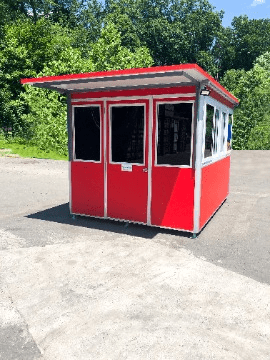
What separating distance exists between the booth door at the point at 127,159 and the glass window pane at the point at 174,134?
1.02ft

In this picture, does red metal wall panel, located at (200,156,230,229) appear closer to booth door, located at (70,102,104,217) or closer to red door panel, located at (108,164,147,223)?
red door panel, located at (108,164,147,223)

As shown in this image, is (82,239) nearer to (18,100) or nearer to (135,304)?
(135,304)

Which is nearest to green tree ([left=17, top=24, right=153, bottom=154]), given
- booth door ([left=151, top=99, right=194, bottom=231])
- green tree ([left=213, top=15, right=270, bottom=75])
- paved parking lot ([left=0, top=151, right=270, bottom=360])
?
paved parking lot ([left=0, top=151, right=270, bottom=360])

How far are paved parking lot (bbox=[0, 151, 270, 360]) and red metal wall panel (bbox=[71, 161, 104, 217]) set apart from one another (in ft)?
0.97

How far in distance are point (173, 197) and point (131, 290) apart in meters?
2.59

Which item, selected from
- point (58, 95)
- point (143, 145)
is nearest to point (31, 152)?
point (58, 95)

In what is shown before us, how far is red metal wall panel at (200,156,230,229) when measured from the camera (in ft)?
21.5

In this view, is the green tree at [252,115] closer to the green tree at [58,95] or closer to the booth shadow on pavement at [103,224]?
the green tree at [58,95]

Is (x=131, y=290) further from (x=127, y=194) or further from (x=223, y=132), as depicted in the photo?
(x=223, y=132)

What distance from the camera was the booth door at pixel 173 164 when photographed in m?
6.09

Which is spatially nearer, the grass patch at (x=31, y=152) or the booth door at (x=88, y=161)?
the booth door at (x=88, y=161)

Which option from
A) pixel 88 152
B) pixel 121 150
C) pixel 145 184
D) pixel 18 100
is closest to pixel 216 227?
pixel 145 184

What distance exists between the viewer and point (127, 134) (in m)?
6.64

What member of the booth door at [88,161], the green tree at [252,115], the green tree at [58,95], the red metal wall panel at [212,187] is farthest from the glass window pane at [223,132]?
the green tree at [252,115]
